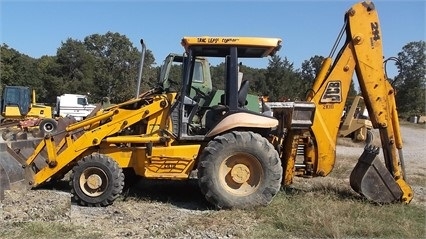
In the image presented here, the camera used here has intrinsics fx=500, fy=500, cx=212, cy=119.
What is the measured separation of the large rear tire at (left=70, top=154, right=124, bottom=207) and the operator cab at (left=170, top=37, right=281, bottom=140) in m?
1.19

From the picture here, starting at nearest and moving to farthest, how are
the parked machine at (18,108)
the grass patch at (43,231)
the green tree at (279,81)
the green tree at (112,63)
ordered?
1. the grass patch at (43,231)
2. the parked machine at (18,108)
3. the green tree at (279,81)
4. the green tree at (112,63)

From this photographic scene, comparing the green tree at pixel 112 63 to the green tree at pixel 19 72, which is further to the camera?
the green tree at pixel 19 72

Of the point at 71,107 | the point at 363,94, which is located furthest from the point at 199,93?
the point at 71,107

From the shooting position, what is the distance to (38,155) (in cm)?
861

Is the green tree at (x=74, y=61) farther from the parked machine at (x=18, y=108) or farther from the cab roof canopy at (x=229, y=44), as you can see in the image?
the cab roof canopy at (x=229, y=44)

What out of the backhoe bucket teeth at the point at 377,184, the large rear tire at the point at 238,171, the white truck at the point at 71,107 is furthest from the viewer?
the white truck at the point at 71,107

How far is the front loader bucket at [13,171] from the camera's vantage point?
7.65 metres

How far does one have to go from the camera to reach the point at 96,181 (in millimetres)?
7734

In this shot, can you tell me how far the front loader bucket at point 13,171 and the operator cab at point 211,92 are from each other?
2.61 metres

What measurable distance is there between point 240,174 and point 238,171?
0.05 metres

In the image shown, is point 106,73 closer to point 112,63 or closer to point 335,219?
point 112,63

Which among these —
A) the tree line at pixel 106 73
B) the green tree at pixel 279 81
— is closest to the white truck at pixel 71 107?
the tree line at pixel 106 73

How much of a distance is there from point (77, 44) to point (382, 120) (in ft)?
215

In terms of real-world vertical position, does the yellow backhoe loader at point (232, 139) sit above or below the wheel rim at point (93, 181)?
above
